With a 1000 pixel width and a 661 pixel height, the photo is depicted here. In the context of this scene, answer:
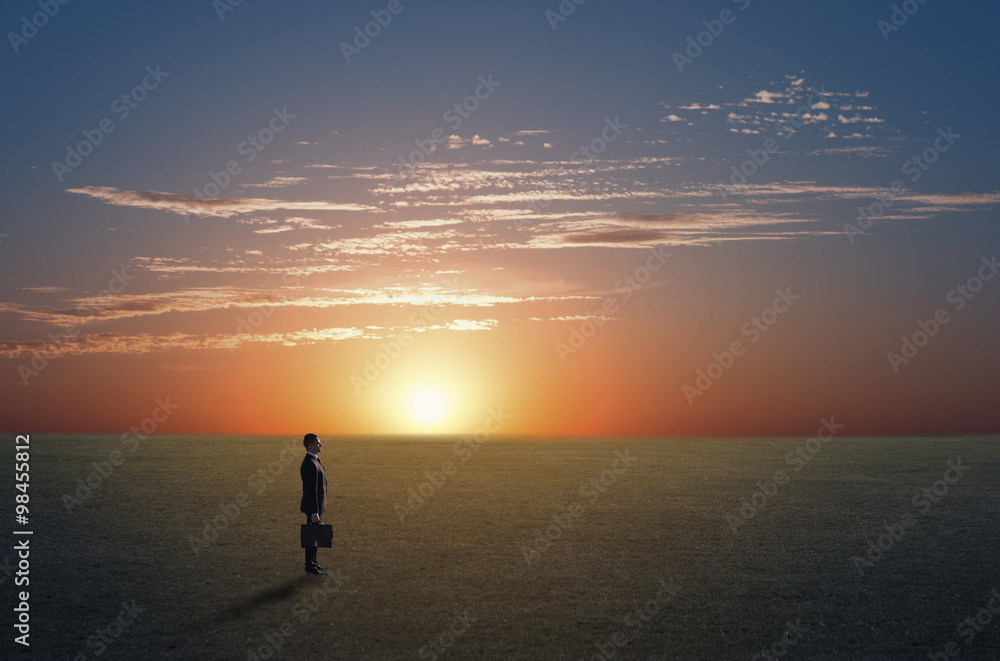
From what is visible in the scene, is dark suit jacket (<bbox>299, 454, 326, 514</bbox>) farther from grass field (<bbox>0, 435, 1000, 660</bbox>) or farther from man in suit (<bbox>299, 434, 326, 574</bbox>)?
grass field (<bbox>0, 435, 1000, 660</bbox>)

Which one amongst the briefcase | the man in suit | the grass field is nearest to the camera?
the grass field

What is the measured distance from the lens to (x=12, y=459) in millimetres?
32188

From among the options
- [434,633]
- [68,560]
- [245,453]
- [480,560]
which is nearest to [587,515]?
[480,560]

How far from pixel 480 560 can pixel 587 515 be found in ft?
18.0

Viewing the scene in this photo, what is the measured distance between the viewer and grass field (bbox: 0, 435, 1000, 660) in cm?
1032

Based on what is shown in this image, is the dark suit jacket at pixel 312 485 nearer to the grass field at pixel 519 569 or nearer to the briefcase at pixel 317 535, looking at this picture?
the briefcase at pixel 317 535

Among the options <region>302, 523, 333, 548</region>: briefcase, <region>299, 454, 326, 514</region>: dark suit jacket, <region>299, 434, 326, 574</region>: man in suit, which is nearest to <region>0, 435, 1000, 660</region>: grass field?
<region>299, 434, 326, 574</region>: man in suit

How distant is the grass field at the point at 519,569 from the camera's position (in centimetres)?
1032

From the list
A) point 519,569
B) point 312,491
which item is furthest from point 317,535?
point 519,569

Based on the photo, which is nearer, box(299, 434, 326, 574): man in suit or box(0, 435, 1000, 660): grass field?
box(0, 435, 1000, 660): grass field

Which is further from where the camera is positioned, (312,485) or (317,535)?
(312,485)

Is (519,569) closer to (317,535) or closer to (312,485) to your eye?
(317,535)

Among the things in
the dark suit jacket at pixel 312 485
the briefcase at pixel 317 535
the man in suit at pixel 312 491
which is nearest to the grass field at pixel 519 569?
the man in suit at pixel 312 491

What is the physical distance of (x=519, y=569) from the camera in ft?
45.5
